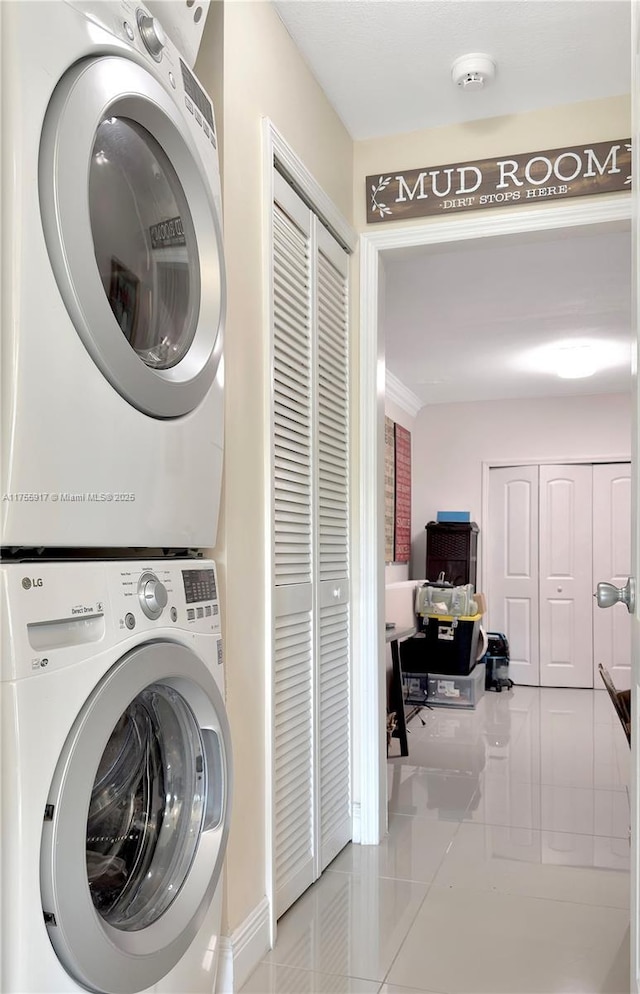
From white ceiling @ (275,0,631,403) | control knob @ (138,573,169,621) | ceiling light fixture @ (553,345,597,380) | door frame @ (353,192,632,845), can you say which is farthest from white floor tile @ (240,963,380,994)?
ceiling light fixture @ (553,345,597,380)

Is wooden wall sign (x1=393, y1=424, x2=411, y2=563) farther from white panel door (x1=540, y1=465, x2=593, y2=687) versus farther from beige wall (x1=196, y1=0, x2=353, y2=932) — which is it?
beige wall (x1=196, y1=0, x2=353, y2=932)

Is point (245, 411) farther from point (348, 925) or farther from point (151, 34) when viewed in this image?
point (348, 925)

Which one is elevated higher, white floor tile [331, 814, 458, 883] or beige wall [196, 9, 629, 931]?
beige wall [196, 9, 629, 931]

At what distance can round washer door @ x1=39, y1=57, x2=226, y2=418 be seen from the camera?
3.73ft

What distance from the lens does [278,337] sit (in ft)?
7.61

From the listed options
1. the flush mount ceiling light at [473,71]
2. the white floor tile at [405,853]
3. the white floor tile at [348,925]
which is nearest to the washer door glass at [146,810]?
the white floor tile at [348,925]

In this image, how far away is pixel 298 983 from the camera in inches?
77.2

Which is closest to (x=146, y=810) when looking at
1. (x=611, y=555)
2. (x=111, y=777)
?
(x=111, y=777)

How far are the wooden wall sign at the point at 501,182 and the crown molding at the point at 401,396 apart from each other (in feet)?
10.3

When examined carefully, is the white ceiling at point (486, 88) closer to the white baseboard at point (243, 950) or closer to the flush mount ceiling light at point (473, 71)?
the flush mount ceiling light at point (473, 71)

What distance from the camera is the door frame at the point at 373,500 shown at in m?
2.89

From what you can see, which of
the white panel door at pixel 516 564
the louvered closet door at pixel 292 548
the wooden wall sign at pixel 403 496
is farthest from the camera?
the white panel door at pixel 516 564

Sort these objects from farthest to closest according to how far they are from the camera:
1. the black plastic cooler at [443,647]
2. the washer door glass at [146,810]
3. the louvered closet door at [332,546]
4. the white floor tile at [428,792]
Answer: the black plastic cooler at [443,647] → the white floor tile at [428,792] → the louvered closet door at [332,546] → the washer door glass at [146,810]

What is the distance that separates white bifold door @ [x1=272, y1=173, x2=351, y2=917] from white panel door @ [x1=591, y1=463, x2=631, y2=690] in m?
4.65
